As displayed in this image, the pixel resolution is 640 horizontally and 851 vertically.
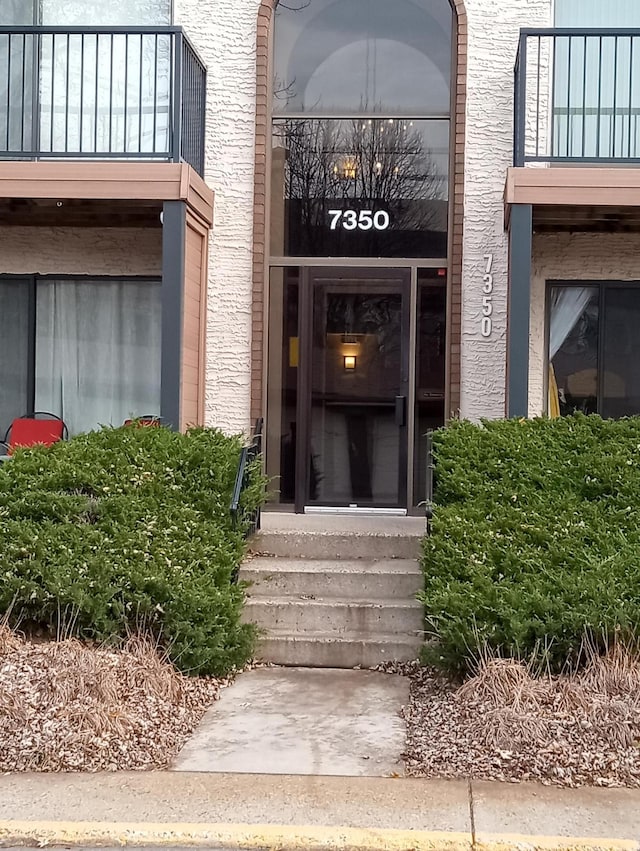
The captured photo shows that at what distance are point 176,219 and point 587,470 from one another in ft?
12.9

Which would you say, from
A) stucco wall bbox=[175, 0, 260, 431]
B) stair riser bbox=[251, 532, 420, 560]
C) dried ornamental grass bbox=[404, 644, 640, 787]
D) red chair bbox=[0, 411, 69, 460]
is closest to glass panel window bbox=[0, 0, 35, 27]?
stucco wall bbox=[175, 0, 260, 431]

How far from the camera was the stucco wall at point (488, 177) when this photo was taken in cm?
897

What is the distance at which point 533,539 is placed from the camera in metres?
6.07

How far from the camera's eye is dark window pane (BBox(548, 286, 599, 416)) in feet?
30.1

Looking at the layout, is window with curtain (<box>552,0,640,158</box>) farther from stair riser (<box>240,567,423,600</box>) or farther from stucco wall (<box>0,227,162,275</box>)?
stair riser (<box>240,567,423,600</box>)

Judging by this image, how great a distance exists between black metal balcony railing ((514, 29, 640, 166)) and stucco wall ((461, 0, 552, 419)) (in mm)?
224

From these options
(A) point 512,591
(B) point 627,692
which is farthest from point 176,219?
(B) point 627,692

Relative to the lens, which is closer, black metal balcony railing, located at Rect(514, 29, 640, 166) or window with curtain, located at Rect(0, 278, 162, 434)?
black metal balcony railing, located at Rect(514, 29, 640, 166)

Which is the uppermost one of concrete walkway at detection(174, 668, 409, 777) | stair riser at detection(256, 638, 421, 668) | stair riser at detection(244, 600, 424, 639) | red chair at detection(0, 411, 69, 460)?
red chair at detection(0, 411, 69, 460)

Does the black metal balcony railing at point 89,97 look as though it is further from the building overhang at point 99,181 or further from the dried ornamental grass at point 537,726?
the dried ornamental grass at point 537,726

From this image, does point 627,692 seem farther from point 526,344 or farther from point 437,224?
point 437,224

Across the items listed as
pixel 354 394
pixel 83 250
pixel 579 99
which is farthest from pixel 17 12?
pixel 579 99

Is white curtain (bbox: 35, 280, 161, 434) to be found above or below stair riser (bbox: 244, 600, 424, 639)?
above

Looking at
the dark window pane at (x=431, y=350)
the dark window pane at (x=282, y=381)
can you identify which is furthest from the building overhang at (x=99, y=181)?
the dark window pane at (x=431, y=350)
